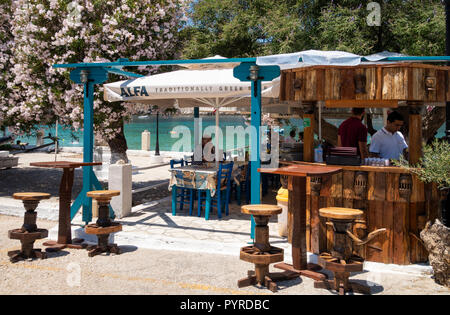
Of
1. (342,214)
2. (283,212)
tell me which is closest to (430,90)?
(342,214)

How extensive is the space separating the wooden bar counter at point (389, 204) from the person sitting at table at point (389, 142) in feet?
2.79

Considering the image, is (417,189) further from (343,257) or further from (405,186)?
(343,257)

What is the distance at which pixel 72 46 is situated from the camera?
1080 cm

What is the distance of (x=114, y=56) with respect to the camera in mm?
11312

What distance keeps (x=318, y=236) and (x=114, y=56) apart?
763cm

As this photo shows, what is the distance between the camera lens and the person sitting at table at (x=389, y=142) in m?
6.77

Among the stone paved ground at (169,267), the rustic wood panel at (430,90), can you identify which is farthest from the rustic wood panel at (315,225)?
the rustic wood panel at (430,90)

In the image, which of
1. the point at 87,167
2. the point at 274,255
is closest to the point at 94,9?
the point at 87,167

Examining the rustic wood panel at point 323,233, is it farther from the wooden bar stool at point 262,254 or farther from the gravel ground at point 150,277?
the wooden bar stool at point 262,254

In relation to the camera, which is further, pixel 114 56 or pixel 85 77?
pixel 114 56

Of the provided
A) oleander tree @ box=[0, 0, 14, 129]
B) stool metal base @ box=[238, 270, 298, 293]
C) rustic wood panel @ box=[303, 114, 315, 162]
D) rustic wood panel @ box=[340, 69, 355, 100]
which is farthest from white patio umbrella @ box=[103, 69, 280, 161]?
oleander tree @ box=[0, 0, 14, 129]

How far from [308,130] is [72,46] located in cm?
700

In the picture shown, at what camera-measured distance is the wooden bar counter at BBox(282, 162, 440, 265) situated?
19.7 ft
